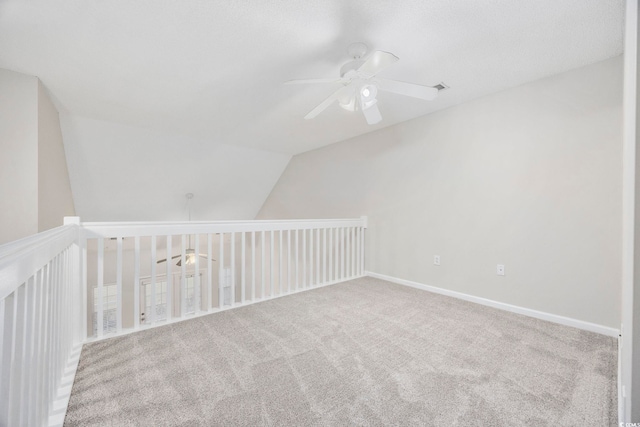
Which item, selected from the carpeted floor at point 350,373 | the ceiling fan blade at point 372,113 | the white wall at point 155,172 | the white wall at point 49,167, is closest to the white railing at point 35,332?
the carpeted floor at point 350,373

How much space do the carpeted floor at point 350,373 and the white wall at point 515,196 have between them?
410 mm

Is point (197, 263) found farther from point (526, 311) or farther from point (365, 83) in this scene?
point (526, 311)

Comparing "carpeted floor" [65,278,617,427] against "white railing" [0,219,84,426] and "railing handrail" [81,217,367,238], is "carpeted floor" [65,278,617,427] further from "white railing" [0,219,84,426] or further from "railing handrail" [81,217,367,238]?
"railing handrail" [81,217,367,238]

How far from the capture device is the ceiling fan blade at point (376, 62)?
5.10 ft

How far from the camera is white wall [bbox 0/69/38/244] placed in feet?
7.25

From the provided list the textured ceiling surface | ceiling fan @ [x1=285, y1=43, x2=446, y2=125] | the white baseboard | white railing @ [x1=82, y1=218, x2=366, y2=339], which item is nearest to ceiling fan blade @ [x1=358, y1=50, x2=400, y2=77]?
ceiling fan @ [x1=285, y1=43, x2=446, y2=125]

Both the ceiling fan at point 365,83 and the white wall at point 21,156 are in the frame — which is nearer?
the ceiling fan at point 365,83

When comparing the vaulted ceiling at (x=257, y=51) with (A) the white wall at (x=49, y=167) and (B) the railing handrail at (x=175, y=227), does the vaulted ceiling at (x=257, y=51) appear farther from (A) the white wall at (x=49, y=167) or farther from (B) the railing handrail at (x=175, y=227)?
(B) the railing handrail at (x=175, y=227)

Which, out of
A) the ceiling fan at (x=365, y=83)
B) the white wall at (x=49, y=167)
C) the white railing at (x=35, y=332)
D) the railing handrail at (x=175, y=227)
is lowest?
the white railing at (x=35, y=332)

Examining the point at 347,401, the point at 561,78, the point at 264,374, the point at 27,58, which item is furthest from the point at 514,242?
the point at 27,58

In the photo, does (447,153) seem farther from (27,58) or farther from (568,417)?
(27,58)

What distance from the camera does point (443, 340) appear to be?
6.63 ft

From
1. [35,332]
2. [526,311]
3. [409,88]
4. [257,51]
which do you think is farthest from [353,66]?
[526,311]

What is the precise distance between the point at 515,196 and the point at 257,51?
2624 mm
